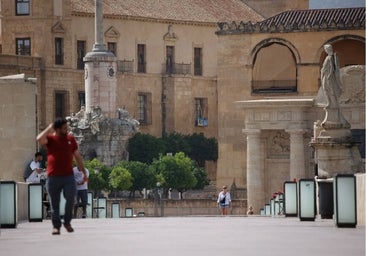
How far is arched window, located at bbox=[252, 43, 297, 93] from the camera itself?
92.2 metres

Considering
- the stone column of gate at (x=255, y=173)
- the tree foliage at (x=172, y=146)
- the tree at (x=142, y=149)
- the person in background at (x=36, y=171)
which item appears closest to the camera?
the person in background at (x=36, y=171)

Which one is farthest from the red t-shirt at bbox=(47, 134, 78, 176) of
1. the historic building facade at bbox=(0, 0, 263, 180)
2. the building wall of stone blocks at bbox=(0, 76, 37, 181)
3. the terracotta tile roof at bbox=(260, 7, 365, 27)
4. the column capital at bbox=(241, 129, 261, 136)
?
the historic building facade at bbox=(0, 0, 263, 180)

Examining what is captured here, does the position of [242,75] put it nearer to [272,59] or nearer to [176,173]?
[272,59]

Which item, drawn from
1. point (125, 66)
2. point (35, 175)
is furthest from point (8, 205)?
point (125, 66)

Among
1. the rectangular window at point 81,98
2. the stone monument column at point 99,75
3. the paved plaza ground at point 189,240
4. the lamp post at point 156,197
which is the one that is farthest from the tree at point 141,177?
the paved plaza ground at point 189,240

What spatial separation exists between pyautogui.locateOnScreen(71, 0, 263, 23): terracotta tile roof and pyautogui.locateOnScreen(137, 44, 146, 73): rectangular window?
186 centimetres

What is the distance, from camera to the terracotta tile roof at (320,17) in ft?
303

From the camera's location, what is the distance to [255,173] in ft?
259

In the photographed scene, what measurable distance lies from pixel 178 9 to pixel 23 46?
38.8 ft

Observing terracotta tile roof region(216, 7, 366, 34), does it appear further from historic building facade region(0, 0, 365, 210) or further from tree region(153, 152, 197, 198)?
tree region(153, 152, 197, 198)

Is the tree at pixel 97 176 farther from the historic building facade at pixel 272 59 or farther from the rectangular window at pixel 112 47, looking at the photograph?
the rectangular window at pixel 112 47

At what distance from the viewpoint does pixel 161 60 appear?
12862cm

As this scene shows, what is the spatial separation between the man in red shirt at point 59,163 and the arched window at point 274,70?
210 ft

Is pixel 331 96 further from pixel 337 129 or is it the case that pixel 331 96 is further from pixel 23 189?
pixel 23 189
